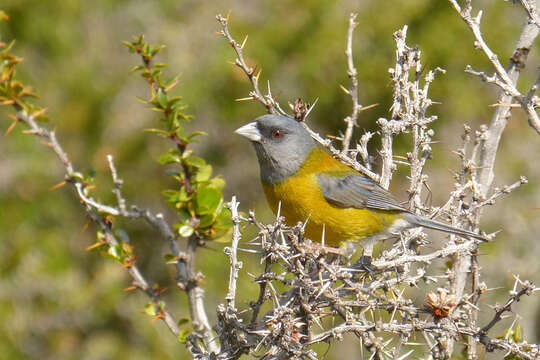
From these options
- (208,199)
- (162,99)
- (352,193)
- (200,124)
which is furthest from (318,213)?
(200,124)

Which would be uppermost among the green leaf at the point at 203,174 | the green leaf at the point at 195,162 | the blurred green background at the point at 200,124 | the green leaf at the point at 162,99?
the green leaf at the point at 162,99

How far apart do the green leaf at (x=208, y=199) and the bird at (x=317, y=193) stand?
79cm

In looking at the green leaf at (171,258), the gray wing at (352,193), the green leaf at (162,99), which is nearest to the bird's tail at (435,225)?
the gray wing at (352,193)

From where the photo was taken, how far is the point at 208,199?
3568mm

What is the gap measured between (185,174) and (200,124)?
136 inches

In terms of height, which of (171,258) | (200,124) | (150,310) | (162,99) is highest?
(162,99)

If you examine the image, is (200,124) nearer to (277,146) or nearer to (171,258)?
(277,146)

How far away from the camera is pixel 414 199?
3455 millimetres

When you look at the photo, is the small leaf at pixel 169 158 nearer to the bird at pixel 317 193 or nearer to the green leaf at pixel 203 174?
the green leaf at pixel 203 174

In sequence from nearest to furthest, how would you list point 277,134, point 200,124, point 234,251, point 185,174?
point 234,251
point 185,174
point 277,134
point 200,124

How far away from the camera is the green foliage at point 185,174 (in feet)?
11.4

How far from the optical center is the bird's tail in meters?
3.31

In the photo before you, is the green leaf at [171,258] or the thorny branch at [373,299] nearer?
the thorny branch at [373,299]

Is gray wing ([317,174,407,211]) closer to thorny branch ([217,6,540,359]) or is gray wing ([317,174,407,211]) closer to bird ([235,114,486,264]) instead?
bird ([235,114,486,264])
